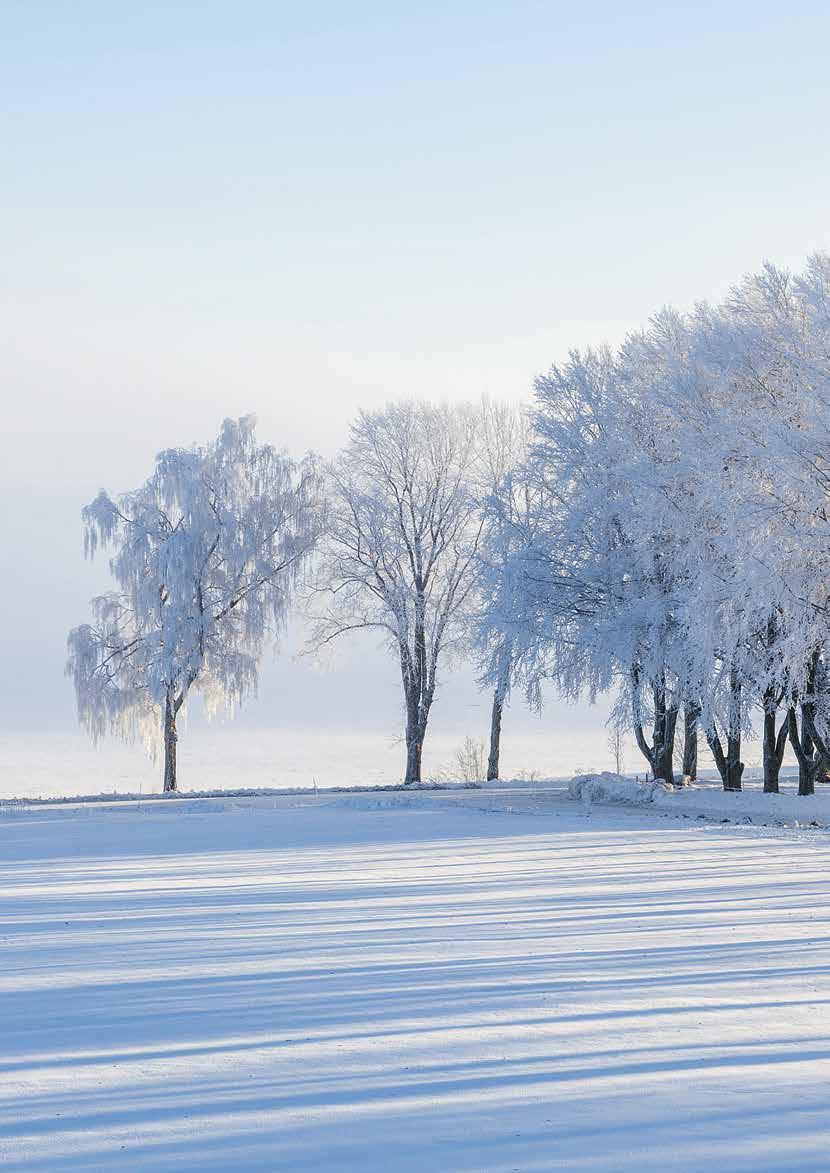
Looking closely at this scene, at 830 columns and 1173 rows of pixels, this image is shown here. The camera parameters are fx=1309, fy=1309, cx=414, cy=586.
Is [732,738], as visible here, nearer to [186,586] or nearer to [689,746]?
[689,746]

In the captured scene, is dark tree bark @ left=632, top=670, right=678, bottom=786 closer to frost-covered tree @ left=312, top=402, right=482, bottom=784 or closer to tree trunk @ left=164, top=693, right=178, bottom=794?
frost-covered tree @ left=312, top=402, right=482, bottom=784

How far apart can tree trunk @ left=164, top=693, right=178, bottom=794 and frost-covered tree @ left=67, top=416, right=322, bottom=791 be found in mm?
37

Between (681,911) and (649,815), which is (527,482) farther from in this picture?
(681,911)

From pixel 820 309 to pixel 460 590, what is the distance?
44.3 feet

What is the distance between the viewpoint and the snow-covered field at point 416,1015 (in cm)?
548

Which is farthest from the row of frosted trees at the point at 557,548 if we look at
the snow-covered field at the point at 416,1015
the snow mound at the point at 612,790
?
the snow-covered field at the point at 416,1015

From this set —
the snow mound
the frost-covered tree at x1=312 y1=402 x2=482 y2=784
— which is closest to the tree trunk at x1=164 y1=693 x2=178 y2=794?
the frost-covered tree at x1=312 y1=402 x2=482 y2=784

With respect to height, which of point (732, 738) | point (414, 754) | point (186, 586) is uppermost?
point (186, 586)

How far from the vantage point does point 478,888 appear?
43.0 feet

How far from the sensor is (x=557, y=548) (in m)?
30.3

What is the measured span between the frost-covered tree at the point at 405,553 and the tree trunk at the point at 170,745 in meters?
4.51

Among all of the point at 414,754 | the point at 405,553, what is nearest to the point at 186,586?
the point at 405,553

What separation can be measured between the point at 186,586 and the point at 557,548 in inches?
379

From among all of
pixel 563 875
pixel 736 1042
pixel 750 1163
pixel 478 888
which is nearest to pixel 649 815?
pixel 563 875
